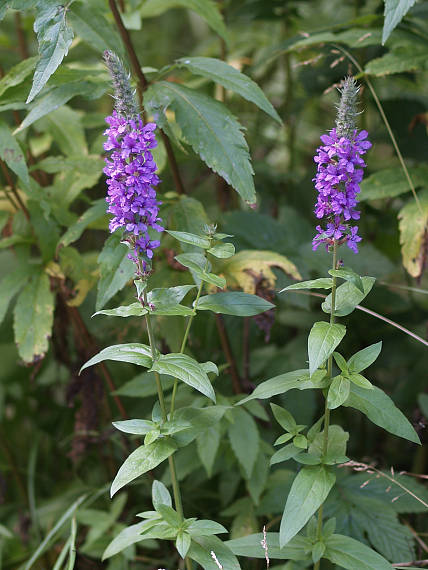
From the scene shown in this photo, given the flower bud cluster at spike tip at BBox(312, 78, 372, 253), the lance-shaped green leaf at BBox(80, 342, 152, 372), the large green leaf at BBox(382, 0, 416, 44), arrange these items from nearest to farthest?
1. the flower bud cluster at spike tip at BBox(312, 78, 372, 253)
2. the lance-shaped green leaf at BBox(80, 342, 152, 372)
3. the large green leaf at BBox(382, 0, 416, 44)

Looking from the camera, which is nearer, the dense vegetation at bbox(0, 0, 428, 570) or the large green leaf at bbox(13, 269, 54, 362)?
the dense vegetation at bbox(0, 0, 428, 570)

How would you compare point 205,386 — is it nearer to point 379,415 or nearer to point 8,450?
point 379,415

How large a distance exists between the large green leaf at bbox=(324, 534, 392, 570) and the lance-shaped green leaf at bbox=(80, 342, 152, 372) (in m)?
0.68

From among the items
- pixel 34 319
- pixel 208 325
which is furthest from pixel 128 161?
pixel 208 325

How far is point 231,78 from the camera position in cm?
A: 193

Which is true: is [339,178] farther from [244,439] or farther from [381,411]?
[244,439]

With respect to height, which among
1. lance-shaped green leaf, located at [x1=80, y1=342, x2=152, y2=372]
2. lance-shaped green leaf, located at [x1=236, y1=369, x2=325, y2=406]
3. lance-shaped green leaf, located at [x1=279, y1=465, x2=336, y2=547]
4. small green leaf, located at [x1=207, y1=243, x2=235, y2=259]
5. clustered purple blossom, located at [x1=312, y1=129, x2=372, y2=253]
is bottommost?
lance-shaped green leaf, located at [x1=279, y1=465, x2=336, y2=547]

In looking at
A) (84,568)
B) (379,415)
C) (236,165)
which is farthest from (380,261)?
(84,568)

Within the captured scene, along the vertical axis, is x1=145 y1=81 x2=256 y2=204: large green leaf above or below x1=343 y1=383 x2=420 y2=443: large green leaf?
above

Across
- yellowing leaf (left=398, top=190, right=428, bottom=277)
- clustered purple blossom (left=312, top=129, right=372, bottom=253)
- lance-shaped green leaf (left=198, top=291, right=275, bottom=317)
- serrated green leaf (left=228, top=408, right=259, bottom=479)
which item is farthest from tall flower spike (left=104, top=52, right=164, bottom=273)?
yellowing leaf (left=398, top=190, right=428, bottom=277)

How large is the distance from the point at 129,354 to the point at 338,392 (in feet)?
1.65

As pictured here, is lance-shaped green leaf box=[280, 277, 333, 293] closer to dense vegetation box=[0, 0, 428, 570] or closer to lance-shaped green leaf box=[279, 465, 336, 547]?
dense vegetation box=[0, 0, 428, 570]

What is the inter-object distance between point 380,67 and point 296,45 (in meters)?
0.32

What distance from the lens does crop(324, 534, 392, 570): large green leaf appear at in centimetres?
149
